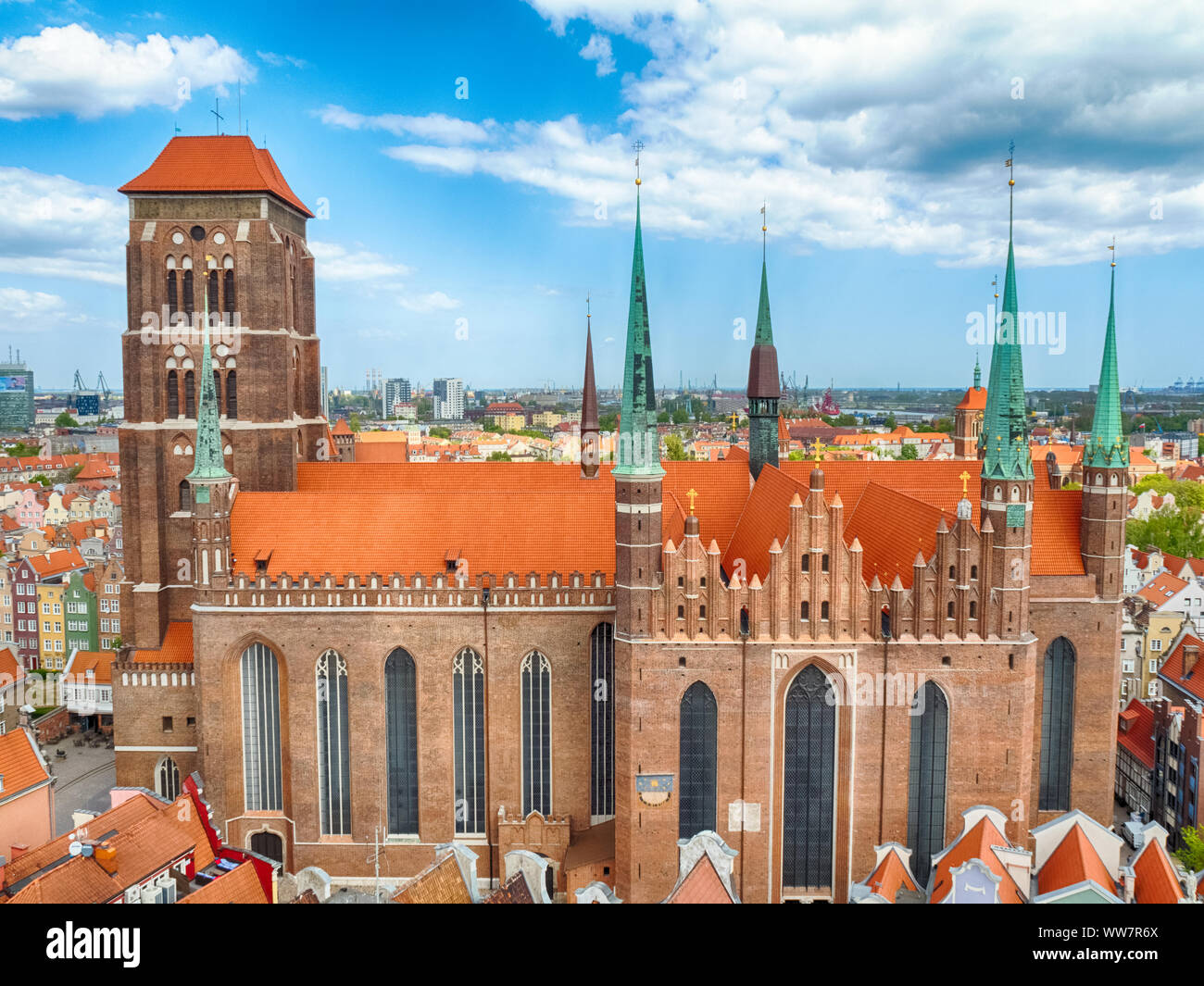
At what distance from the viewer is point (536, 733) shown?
3594cm

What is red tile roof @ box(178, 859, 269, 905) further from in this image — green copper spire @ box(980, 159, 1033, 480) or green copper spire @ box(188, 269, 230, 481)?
green copper spire @ box(980, 159, 1033, 480)

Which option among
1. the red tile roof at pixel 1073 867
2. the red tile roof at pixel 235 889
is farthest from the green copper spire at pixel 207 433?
the red tile roof at pixel 1073 867

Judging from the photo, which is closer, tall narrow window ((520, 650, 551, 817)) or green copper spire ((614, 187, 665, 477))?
green copper spire ((614, 187, 665, 477))

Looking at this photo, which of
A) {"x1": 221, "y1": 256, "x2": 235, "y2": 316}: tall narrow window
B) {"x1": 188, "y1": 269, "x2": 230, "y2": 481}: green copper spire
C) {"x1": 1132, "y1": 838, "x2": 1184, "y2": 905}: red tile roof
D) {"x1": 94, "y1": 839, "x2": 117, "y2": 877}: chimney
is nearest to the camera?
{"x1": 1132, "y1": 838, "x2": 1184, "y2": 905}: red tile roof

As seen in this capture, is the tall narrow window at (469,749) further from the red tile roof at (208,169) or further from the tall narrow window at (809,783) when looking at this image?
the red tile roof at (208,169)

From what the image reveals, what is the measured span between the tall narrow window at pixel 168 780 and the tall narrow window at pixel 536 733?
16987 mm

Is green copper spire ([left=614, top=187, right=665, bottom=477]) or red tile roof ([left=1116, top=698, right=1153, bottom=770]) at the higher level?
green copper spire ([left=614, top=187, right=665, bottom=477])

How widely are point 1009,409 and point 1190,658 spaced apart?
31443 millimetres

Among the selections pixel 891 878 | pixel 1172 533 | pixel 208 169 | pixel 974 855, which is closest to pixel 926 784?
pixel 974 855

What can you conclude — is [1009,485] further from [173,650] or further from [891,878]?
[173,650]

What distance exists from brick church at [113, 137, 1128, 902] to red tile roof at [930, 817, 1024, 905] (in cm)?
128

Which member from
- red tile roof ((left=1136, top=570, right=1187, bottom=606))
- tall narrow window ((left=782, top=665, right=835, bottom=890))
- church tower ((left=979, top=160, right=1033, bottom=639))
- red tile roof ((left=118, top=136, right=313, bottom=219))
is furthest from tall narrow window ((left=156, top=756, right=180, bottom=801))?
red tile roof ((left=1136, top=570, right=1187, bottom=606))

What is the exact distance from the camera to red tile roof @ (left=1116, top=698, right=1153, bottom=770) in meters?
46.2
